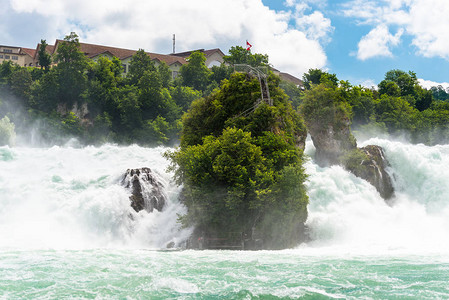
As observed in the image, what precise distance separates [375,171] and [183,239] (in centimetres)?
1785

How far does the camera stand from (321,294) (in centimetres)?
1438

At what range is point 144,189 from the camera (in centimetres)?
2817

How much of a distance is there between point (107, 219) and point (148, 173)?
390cm

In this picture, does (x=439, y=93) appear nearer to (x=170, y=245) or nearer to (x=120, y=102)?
(x=120, y=102)

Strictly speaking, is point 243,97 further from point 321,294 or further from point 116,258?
point 321,294

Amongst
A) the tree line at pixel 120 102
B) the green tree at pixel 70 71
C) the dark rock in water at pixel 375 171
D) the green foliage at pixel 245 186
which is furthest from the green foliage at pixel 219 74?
the green foliage at pixel 245 186

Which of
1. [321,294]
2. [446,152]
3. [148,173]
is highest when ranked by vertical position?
[446,152]

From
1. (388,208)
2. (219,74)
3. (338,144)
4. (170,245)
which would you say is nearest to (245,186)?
(170,245)

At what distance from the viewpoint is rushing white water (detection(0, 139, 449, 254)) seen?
25906 millimetres

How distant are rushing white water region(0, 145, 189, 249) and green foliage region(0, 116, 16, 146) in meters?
22.6

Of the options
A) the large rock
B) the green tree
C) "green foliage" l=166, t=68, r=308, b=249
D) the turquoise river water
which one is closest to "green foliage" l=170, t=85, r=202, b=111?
the green tree

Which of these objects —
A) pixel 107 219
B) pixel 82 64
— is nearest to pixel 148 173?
pixel 107 219

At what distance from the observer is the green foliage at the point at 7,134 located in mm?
52125

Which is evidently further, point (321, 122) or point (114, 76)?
point (114, 76)
